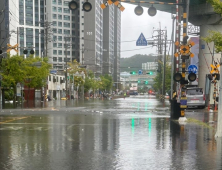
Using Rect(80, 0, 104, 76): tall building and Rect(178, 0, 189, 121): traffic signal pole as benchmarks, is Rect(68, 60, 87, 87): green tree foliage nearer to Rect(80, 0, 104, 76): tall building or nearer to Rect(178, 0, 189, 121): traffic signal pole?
Rect(80, 0, 104, 76): tall building

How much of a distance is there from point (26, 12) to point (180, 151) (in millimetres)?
135289

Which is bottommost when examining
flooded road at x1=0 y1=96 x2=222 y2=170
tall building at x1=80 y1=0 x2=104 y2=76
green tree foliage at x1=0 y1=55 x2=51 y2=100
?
flooded road at x1=0 y1=96 x2=222 y2=170

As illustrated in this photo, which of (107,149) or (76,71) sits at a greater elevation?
(76,71)

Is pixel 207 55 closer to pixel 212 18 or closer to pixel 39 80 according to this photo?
pixel 212 18

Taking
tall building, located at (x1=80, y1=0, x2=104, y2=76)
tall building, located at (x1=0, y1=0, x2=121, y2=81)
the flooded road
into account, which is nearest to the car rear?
the flooded road

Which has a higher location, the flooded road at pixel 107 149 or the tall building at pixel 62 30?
the tall building at pixel 62 30

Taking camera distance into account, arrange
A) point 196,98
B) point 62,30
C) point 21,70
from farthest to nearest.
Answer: point 62,30 → point 21,70 → point 196,98

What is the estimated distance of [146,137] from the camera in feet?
45.8

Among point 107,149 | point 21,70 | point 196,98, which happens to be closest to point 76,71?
point 21,70

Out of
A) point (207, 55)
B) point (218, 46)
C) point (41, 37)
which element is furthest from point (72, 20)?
point (218, 46)


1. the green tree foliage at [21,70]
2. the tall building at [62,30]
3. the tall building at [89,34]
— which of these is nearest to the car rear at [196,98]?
the green tree foliage at [21,70]

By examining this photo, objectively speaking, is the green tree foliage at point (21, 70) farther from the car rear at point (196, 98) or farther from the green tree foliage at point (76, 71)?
the green tree foliage at point (76, 71)

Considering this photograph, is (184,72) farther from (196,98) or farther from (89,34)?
(89,34)

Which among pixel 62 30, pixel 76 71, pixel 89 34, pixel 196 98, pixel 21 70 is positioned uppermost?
pixel 62 30
